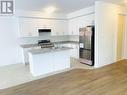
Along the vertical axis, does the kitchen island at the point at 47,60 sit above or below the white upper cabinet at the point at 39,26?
below

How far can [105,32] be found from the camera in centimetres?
503

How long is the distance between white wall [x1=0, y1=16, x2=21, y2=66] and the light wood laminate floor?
2.70m

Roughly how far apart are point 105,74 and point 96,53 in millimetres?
986

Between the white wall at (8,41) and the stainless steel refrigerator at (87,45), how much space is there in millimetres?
3165

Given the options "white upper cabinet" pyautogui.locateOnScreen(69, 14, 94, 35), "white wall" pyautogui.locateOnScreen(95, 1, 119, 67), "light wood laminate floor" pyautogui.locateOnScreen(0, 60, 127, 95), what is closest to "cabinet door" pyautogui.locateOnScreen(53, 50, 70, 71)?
"light wood laminate floor" pyautogui.locateOnScreen(0, 60, 127, 95)

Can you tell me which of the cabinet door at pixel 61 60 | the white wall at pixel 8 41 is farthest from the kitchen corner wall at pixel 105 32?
the white wall at pixel 8 41

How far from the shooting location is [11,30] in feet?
18.6

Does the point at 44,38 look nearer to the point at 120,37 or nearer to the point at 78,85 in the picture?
the point at 78,85

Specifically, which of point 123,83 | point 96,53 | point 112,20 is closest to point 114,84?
point 123,83

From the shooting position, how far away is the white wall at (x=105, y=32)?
4773 mm

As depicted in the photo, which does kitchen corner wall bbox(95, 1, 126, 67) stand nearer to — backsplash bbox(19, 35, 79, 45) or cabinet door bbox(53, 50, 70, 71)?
cabinet door bbox(53, 50, 70, 71)

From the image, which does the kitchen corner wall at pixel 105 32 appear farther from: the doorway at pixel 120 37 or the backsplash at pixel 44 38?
the backsplash at pixel 44 38

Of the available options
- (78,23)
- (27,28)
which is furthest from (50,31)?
(78,23)

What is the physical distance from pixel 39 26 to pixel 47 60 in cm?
238
